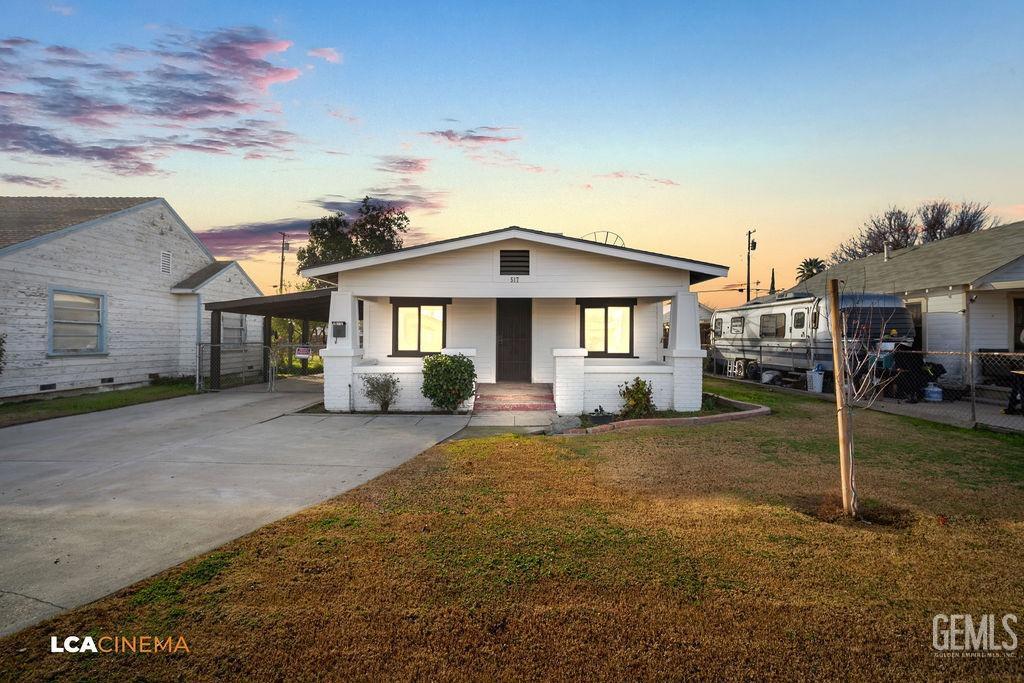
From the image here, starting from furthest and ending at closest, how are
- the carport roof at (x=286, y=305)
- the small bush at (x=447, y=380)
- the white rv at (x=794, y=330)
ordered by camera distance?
the carport roof at (x=286, y=305), the white rv at (x=794, y=330), the small bush at (x=447, y=380)

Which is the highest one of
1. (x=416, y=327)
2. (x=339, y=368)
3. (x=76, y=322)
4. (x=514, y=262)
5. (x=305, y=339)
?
(x=514, y=262)

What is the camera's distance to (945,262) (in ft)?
52.5

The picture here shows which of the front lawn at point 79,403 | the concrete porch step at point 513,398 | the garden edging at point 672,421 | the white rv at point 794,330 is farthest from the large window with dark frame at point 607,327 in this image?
the front lawn at point 79,403

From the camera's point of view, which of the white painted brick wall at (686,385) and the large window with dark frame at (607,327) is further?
the large window with dark frame at (607,327)

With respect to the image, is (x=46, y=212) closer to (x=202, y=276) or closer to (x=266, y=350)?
(x=202, y=276)

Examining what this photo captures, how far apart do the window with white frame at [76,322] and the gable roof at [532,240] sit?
860 cm

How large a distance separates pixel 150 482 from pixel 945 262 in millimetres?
21673

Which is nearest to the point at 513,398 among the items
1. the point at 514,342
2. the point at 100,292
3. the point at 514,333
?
the point at 514,342

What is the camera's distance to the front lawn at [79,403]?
36.5ft

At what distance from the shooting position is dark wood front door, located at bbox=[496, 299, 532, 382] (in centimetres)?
1488

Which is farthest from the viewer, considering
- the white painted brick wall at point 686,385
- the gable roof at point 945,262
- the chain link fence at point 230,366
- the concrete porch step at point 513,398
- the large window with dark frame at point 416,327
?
the chain link fence at point 230,366

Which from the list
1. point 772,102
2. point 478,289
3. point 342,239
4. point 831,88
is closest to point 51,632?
point 478,289

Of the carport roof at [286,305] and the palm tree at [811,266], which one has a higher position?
the palm tree at [811,266]

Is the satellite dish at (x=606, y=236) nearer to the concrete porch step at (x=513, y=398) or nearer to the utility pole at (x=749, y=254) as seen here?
the concrete porch step at (x=513, y=398)
